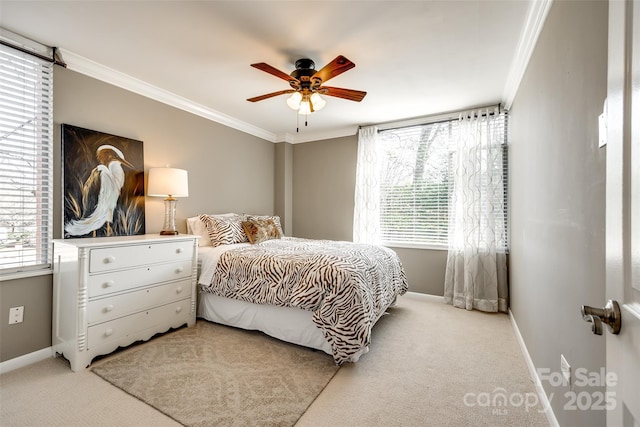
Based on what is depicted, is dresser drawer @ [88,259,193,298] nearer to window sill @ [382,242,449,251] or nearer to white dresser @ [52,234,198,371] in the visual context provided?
white dresser @ [52,234,198,371]

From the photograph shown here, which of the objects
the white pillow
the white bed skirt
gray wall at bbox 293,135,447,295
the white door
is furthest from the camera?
gray wall at bbox 293,135,447,295

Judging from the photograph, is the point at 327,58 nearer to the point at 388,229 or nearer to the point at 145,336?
the point at 388,229

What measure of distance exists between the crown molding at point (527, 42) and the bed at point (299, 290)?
6.84 feet

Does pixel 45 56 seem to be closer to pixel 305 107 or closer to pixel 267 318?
pixel 305 107

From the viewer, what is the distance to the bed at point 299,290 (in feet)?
6.97

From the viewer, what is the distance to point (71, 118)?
2443 millimetres

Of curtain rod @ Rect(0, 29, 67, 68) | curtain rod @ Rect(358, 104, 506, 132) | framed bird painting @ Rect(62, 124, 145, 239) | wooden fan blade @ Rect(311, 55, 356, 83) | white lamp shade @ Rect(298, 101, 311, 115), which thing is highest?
curtain rod @ Rect(358, 104, 506, 132)

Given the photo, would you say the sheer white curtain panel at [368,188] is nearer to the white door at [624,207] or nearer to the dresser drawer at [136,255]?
the dresser drawer at [136,255]

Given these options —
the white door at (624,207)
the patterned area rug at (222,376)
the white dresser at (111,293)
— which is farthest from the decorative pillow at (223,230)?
the white door at (624,207)

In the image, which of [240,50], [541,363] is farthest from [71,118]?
[541,363]

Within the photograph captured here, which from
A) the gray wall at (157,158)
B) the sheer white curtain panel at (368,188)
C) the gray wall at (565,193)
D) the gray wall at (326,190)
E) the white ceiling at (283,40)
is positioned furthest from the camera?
the gray wall at (326,190)

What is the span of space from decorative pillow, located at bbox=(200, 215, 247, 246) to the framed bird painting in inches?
26.2

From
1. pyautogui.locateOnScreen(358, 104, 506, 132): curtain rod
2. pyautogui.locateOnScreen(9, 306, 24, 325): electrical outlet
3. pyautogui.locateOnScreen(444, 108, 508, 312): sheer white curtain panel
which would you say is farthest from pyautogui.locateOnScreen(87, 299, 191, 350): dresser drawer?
pyautogui.locateOnScreen(358, 104, 506, 132): curtain rod

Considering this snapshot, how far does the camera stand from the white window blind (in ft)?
6.88
